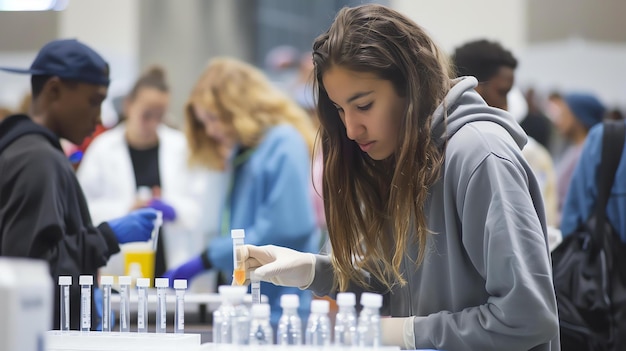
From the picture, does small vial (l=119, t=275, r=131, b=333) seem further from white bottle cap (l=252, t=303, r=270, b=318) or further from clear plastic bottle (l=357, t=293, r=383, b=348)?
clear plastic bottle (l=357, t=293, r=383, b=348)

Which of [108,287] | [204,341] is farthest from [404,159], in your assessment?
[108,287]

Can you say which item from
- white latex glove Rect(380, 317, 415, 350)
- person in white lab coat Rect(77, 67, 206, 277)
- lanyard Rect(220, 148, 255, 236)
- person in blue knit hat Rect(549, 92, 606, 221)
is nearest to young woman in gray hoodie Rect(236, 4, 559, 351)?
white latex glove Rect(380, 317, 415, 350)

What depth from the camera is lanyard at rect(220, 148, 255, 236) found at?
364 cm

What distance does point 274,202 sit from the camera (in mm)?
3502

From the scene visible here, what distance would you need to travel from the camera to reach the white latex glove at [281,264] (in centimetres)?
184

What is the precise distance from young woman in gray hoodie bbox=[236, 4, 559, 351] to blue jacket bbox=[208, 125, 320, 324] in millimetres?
1445

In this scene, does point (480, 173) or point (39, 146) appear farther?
point (39, 146)

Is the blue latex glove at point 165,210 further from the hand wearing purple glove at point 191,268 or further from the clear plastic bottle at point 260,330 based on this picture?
the clear plastic bottle at point 260,330

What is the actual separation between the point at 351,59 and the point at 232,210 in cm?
201

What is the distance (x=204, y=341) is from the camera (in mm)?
1810

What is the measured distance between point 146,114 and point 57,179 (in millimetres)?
2364

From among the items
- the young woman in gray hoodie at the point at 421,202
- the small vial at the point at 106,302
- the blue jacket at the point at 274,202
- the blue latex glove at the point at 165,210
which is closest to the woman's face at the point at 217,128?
the blue jacket at the point at 274,202

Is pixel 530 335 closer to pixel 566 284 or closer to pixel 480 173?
pixel 480 173

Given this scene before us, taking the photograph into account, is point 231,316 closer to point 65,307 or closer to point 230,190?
point 65,307
